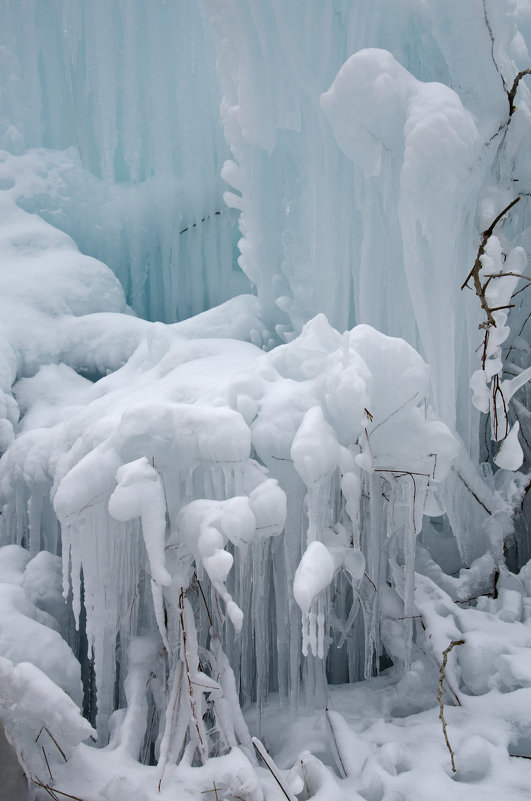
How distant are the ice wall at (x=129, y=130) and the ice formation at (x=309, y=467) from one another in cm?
124

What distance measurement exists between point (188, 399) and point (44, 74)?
4063 mm

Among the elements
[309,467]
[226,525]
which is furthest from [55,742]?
[309,467]

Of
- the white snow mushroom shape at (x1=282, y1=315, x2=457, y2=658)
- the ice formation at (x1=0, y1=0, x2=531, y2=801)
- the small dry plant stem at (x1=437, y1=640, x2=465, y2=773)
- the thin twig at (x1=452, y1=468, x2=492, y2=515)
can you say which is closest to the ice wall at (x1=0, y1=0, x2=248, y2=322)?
the ice formation at (x1=0, y1=0, x2=531, y2=801)

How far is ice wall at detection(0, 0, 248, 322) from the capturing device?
523cm

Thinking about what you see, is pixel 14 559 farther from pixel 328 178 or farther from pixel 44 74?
pixel 44 74

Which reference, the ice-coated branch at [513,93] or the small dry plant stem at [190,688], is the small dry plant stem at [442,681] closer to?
the small dry plant stem at [190,688]

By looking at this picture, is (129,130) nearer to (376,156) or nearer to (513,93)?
(376,156)

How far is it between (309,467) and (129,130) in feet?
13.7

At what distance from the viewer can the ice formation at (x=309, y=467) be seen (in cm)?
214

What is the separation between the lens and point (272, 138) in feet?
11.4

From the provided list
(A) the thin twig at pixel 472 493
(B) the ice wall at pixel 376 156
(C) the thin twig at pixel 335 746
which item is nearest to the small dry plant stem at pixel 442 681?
(C) the thin twig at pixel 335 746

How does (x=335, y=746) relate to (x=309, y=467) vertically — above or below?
below

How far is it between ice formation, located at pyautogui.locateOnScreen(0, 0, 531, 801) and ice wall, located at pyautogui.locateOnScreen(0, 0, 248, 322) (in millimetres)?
1243

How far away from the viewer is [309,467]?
2.17 m
